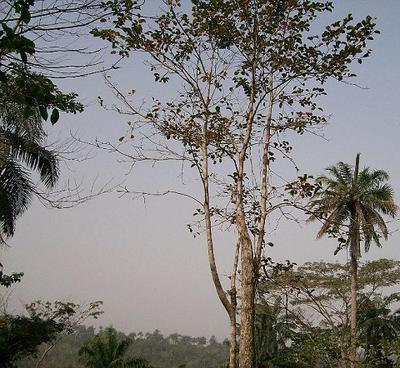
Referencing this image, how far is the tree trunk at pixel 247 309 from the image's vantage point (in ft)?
20.6

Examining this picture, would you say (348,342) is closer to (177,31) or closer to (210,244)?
(210,244)

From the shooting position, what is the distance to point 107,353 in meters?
25.6

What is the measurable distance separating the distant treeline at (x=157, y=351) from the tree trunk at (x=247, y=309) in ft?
208

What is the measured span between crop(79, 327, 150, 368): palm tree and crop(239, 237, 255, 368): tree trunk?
2030 cm

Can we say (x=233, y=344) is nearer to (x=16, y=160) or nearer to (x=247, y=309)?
(x=247, y=309)

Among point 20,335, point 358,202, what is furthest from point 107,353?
point 358,202

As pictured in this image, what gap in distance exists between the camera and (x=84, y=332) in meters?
115

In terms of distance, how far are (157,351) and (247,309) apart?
385 ft

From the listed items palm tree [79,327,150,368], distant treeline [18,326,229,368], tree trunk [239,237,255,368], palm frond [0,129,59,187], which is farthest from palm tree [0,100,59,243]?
distant treeline [18,326,229,368]

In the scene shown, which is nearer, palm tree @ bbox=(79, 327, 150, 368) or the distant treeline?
palm tree @ bbox=(79, 327, 150, 368)

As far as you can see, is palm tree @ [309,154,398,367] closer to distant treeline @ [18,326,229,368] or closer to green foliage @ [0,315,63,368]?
green foliage @ [0,315,63,368]

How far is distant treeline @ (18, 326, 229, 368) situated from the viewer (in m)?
75.0

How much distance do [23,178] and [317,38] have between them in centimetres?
868

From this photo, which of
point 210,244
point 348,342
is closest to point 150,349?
point 348,342
